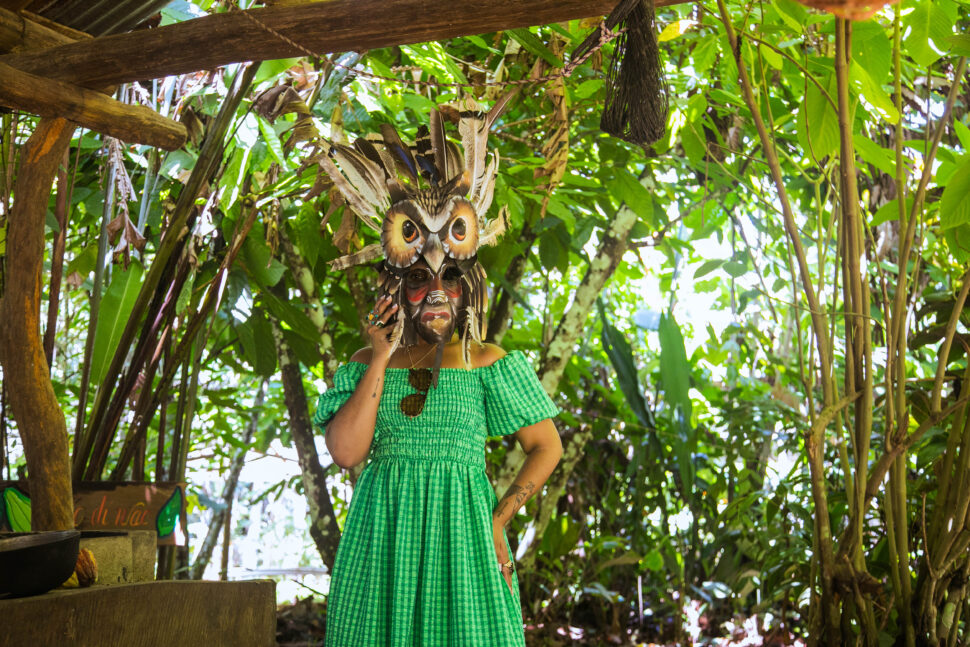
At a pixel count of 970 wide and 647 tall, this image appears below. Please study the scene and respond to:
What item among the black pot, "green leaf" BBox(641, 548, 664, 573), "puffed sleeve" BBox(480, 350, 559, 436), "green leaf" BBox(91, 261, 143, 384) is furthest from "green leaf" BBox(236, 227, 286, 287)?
→ "green leaf" BBox(641, 548, 664, 573)

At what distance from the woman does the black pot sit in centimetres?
54

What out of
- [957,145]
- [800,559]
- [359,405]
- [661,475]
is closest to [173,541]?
[359,405]

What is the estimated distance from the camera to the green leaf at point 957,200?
1499 mm

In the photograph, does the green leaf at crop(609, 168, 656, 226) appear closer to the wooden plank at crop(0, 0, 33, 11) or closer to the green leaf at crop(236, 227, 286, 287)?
the green leaf at crop(236, 227, 286, 287)

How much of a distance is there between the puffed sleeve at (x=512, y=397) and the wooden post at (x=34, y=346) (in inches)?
31.8

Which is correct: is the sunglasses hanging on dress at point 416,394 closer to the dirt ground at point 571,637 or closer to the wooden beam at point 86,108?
the wooden beam at point 86,108

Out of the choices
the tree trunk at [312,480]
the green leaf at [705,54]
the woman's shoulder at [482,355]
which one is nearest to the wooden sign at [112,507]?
the woman's shoulder at [482,355]

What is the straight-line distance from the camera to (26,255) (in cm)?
158

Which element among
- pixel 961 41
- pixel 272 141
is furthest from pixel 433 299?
pixel 961 41

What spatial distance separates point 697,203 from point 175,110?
5.74 ft

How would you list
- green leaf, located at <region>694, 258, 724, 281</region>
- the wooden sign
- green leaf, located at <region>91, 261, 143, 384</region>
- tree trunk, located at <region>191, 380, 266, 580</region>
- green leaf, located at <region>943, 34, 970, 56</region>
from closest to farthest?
green leaf, located at <region>943, 34, 970, 56</region>
the wooden sign
green leaf, located at <region>91, 261, 143, 384</region>
green leaf, located at <region>694, 258, 724, 281</region>
tree trunk, located at <region>191, 380, 266, 580</region>

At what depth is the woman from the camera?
147 cm

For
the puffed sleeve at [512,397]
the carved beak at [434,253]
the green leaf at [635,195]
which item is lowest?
the puffed sleeve at [512,397]

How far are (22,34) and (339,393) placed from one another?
0.93 metres
